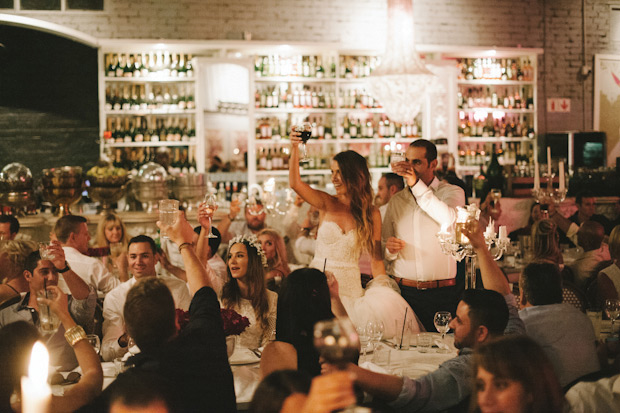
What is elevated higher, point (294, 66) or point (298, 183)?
point (294, 66)

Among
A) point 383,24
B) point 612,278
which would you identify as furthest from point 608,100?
point 612,278

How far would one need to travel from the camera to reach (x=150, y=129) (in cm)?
879

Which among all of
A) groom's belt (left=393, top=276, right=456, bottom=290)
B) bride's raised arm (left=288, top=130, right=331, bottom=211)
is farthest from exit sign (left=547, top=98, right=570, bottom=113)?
bride's raised arm (left=288, top=130, right=331, bottom=211)

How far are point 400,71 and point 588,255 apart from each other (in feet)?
11.0

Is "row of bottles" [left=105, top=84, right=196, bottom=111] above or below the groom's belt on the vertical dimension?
above

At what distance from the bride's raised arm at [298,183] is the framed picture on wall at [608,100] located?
25.6 feet

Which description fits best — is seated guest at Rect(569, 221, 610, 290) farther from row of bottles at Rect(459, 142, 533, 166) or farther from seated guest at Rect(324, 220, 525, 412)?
row of bottles at Rect(459, 142, 533, 166)

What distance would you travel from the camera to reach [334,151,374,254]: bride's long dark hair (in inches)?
159

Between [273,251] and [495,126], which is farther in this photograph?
[495,126]

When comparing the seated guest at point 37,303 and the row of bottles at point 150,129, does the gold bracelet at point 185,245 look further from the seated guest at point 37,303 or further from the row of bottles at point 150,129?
the row of bottles at point 150,129

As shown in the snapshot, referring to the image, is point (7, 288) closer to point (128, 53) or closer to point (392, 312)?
point (392, 312)

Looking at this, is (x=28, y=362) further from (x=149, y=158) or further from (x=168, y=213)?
(x=149, y=158)

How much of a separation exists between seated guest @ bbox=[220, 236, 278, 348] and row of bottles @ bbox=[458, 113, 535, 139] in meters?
6.58

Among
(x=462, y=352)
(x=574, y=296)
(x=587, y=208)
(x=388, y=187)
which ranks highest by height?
(x=388, y=187)
